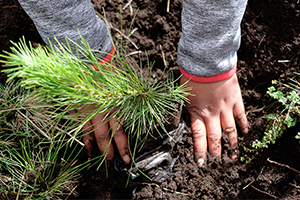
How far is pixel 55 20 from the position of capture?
0.97 m

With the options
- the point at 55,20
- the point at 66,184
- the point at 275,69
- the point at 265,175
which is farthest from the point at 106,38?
the point at 265,175

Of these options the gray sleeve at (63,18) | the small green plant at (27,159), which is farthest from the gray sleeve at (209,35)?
the small green plant at (27,159)

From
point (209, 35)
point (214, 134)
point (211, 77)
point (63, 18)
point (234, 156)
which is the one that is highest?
point (63, 18)

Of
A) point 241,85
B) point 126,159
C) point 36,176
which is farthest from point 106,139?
point 241,85

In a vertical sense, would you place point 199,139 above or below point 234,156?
above

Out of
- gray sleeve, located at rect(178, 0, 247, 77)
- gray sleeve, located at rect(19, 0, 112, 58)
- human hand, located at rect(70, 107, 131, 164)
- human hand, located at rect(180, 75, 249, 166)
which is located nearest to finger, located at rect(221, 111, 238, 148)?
human hand, located at rect(180, 75, 249, 166)

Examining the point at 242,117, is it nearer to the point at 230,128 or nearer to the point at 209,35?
the point at 230,128

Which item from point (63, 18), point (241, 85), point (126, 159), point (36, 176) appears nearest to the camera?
point (63, 18)

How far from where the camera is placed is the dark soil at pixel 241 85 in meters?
1.19

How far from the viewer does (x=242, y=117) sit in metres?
1.30

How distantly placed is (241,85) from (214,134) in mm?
343

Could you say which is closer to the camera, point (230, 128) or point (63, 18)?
point (63, 18)

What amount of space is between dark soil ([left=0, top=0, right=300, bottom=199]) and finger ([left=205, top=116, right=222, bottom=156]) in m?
0.05

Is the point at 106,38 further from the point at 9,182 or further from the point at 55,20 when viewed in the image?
the point at 9,182
